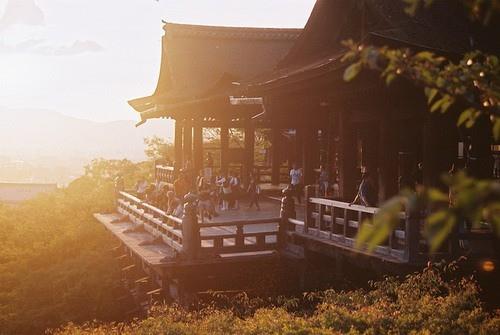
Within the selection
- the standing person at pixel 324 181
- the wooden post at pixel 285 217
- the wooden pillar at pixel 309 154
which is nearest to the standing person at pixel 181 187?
the wooden post at pixel 285 217

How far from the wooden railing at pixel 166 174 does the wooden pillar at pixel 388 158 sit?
1239 centimetres

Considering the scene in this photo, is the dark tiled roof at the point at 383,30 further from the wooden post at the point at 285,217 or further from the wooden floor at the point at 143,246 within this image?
the wooden floor at the point at 143,246

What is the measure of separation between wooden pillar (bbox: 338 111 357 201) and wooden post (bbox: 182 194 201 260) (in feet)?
10.7

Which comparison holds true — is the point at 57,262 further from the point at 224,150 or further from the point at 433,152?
the point at 433,152

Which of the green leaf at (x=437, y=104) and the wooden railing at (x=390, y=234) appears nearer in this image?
the green leaf at (x=437, y=104)

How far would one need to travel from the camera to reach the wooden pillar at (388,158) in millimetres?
13156

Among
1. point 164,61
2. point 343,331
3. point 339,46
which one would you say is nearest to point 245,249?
point 339,46

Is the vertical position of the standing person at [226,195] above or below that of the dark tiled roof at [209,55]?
below

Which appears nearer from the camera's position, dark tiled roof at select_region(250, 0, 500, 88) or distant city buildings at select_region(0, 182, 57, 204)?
dark tiled roof at select_region(250, 0, 500, 88)

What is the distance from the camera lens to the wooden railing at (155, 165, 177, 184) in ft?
82.4

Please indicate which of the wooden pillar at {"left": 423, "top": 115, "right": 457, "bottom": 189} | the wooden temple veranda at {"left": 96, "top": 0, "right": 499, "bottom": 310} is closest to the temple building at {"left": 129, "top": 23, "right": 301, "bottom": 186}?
the wooden temple veranda at {"left": 96, "top": 0, "right": 499, "bottom": 310}

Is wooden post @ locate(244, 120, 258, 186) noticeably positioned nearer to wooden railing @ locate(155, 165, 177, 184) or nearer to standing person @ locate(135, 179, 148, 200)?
wooden railing @ locate(155, 165, 177, 184)

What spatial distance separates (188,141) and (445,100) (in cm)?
2201

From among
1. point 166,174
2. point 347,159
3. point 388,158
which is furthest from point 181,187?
point 166,174
